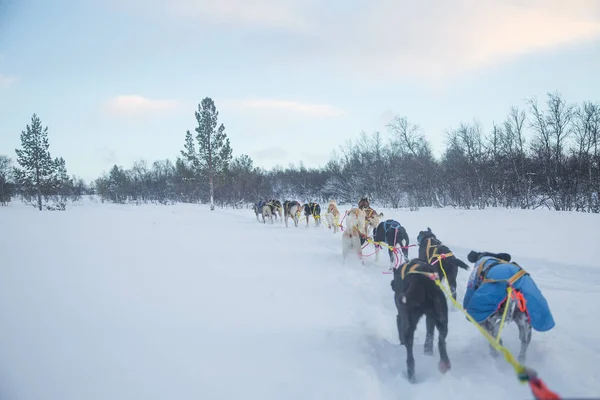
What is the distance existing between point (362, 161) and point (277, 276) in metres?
32.7

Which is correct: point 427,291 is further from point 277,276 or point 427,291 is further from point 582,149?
point 582,149

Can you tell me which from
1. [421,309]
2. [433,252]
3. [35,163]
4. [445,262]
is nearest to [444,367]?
[421,309]

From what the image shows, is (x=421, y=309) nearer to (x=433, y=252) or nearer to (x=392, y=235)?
(x=433, y=252)

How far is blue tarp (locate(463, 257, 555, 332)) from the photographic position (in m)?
2.95

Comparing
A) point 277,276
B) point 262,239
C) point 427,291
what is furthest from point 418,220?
point 427,291

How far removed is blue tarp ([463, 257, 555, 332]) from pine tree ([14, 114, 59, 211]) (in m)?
39.7

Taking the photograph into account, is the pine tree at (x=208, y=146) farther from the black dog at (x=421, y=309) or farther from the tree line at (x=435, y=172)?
the black dog at (x=421, y=309)

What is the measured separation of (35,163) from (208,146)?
722 inches

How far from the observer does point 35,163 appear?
31.8m

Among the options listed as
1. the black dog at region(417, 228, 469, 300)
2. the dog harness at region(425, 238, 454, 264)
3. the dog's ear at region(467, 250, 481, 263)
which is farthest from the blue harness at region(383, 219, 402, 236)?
the dog's ear at region(467, 250, 481, 263)

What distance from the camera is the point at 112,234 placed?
32.4 ft

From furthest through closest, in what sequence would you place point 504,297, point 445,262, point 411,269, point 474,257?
1. point 445,262
2. point 474,257
3. point 411,269
4. point 504,297

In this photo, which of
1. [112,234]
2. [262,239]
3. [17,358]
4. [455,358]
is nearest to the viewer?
[17,358]

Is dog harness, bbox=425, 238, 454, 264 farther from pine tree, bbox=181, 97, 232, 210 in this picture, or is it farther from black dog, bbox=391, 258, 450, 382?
pine tree, bbox=181, 97, 232, 210
